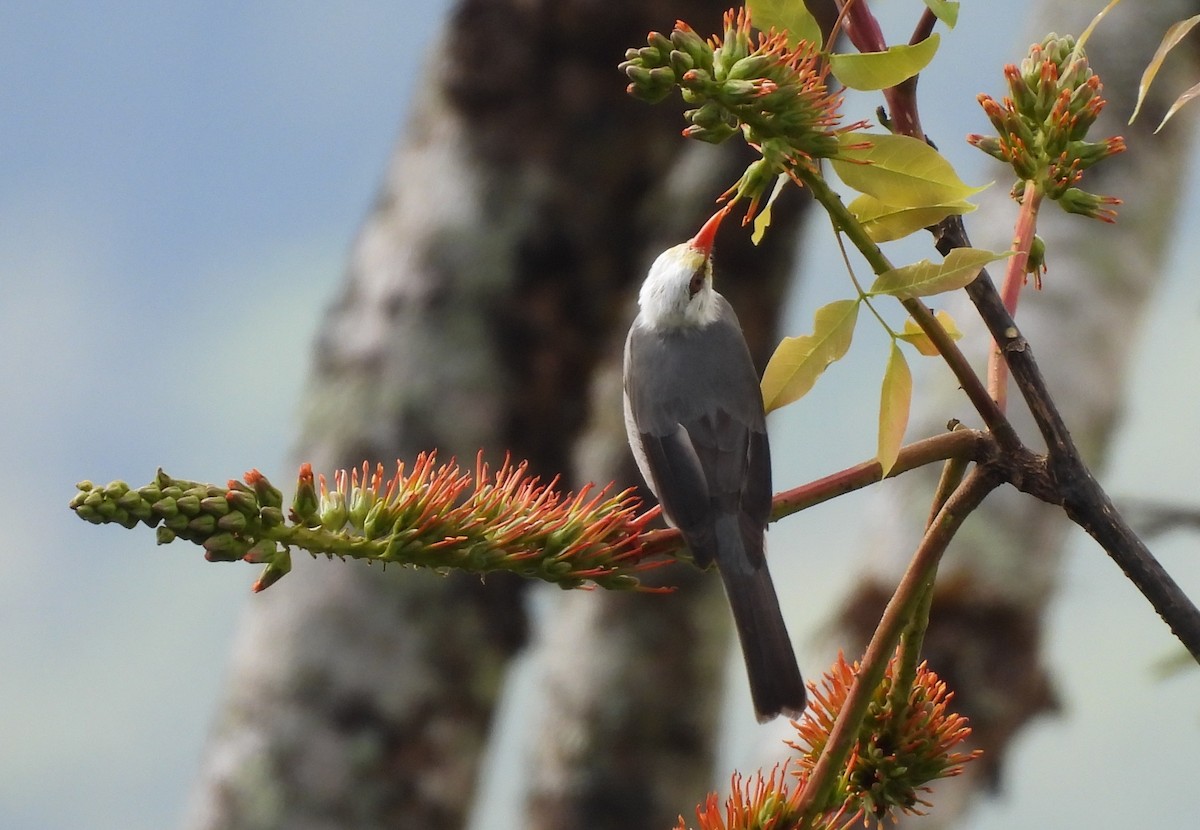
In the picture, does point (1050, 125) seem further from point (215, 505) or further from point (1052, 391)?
point (1052, 391)

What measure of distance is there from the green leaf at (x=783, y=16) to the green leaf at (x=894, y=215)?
0.17 meters

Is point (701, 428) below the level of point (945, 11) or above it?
above

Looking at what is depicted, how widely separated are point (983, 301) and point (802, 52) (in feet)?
1.03

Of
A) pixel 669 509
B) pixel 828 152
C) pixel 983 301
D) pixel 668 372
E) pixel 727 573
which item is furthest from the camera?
pixel 668 372

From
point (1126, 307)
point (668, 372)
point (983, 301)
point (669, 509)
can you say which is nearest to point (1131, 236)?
point (1126, 307)

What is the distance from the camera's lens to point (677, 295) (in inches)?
114

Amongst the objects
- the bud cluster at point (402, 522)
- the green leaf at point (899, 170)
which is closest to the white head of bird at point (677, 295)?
the bud cluster at point (402, 522)

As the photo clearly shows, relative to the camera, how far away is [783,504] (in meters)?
1.39

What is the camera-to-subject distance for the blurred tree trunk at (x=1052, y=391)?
4934 millimetres

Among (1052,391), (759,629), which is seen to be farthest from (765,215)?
(1052,391)

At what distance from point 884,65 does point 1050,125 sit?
373 millimetres

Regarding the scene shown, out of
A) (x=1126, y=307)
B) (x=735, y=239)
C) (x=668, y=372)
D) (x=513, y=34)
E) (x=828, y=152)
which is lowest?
(x=828, y=152)

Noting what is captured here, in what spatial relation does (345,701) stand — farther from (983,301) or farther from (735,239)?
(983,301)

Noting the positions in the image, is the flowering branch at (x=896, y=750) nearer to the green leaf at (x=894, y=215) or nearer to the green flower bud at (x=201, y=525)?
the green leaf at (x=894, y=215)
